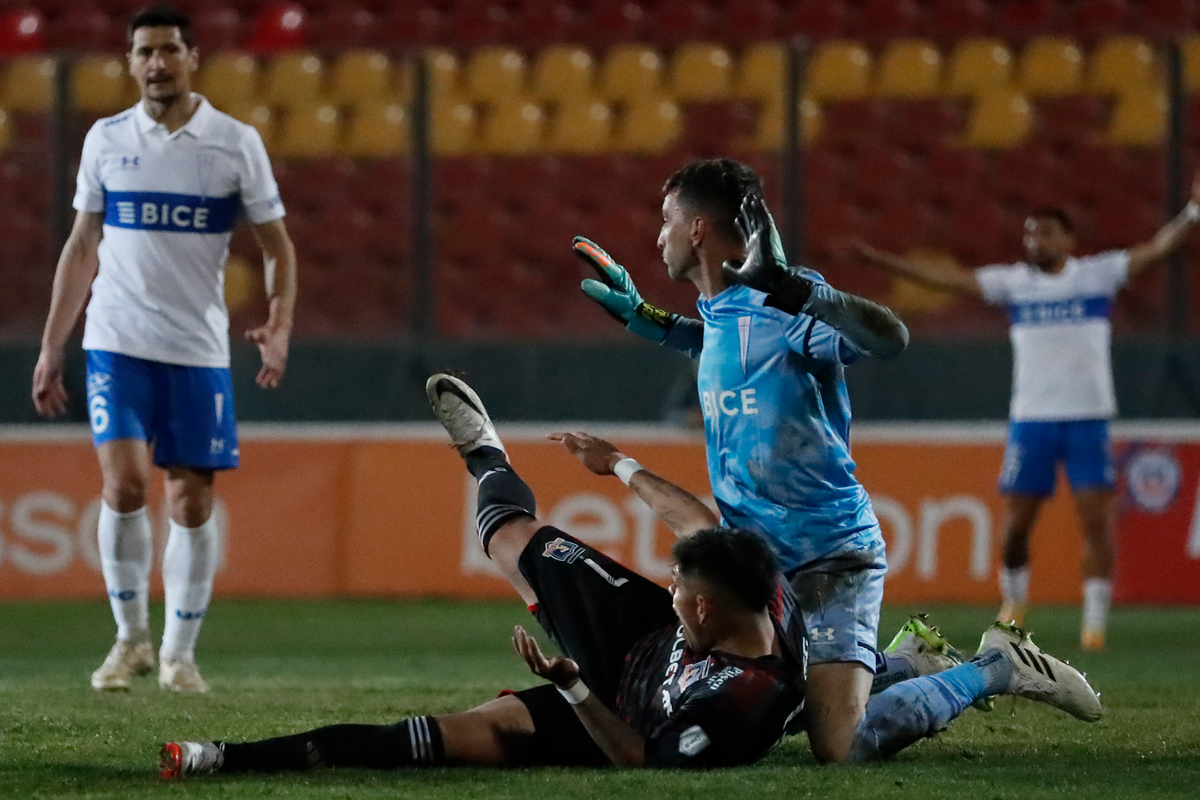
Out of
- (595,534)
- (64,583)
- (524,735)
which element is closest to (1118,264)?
(595,534)

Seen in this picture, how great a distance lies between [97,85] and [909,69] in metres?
5.22

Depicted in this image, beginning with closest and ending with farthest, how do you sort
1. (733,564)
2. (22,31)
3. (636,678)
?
(733,564) → (636,678) → (22,31)

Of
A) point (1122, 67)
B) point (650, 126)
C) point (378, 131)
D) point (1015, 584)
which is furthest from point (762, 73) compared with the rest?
point (1015, 584)

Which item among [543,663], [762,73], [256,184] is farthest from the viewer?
[762,73]

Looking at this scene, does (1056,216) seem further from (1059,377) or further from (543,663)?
(543,663)

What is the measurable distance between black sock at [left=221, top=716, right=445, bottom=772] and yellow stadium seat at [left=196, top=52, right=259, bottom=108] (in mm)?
7822

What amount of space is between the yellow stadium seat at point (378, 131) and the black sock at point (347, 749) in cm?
705

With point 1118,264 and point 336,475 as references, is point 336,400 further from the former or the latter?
point 1118,264

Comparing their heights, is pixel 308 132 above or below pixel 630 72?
below

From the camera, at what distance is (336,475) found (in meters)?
10.5

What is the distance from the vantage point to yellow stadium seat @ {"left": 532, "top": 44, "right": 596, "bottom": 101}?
1209cm

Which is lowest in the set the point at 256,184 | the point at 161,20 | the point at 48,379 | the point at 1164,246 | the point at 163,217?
the point at 48,379

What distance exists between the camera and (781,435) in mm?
4934

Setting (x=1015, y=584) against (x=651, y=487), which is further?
(x=1015, y=584)
